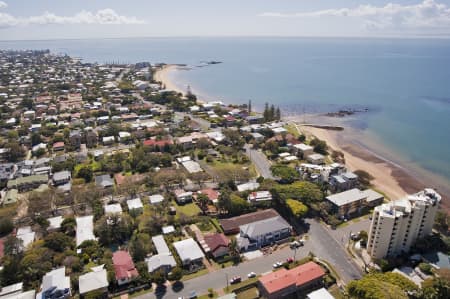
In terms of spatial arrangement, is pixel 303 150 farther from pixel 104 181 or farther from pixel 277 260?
pixel 104 181

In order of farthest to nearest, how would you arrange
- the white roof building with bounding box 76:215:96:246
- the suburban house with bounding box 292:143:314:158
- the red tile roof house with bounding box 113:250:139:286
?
the suburban house with bounding box 292:143:314:158 < the white roof building with bounding box 76:215:96:246 < the red tile roof house with bounding box 113:250:139:286

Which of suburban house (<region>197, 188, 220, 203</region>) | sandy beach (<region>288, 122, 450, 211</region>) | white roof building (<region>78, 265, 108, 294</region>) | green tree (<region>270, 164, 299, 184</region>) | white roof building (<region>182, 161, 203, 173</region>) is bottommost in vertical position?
sandy beach (<region>288, 122, 450, 211</region>)

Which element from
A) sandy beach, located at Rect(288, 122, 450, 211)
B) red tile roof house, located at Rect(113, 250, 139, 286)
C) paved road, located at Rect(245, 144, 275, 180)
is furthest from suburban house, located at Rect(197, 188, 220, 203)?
sandy beach, located at Rect(288, 122, 450, 211)

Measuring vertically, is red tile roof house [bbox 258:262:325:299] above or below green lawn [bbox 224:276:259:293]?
above

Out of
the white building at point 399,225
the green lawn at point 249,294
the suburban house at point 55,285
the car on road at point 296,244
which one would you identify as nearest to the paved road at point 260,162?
the car on road at point 296,244

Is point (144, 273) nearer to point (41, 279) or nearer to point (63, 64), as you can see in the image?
point (41, 279)

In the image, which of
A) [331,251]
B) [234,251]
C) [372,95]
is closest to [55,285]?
[234,251]

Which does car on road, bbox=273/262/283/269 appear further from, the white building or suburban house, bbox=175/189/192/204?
suburban house, bbox=175/189/192/204

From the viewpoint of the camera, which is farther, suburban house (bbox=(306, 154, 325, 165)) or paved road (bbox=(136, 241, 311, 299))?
suburban house (bbox=(306, 154, 325, 165))
